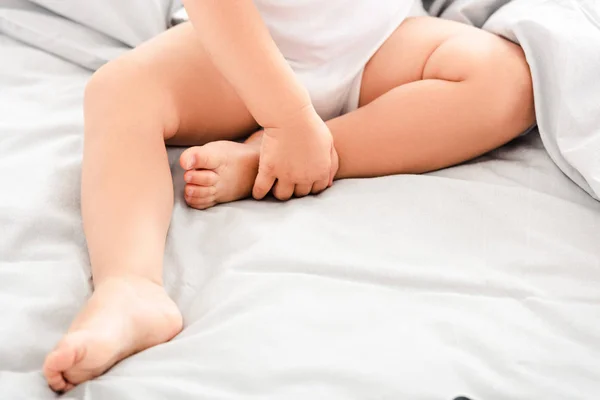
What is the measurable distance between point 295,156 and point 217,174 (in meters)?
0.09

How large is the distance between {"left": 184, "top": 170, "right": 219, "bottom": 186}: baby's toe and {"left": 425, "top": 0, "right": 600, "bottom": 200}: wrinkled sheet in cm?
39

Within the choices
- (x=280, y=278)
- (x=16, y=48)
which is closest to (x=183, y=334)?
(x=280, y=278)

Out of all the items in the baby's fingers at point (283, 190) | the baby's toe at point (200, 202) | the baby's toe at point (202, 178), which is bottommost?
the baby's fingers at point (283, 190)

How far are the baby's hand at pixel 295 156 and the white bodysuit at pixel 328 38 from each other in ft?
0.38

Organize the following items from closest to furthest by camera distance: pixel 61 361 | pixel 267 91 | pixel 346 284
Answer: pixel 61 361 < pixel 346 284 < pixel 267 91

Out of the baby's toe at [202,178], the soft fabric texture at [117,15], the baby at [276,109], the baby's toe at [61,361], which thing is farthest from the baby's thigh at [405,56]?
the baby's toe at [61,361]

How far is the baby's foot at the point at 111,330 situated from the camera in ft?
1.76

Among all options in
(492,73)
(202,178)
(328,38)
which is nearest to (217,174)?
(202,178)

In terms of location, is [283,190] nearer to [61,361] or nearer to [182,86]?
[182,86]

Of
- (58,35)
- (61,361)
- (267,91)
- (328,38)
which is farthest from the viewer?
(58,35)

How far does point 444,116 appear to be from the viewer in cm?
82

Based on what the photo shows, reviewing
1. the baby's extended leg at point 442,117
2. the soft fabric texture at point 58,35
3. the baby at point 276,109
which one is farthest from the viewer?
the soft fabric texture at point 58,35

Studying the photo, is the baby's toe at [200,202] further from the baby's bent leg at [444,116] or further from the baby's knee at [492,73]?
the baby's knee at [492,73]

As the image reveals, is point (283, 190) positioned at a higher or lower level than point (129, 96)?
lower
